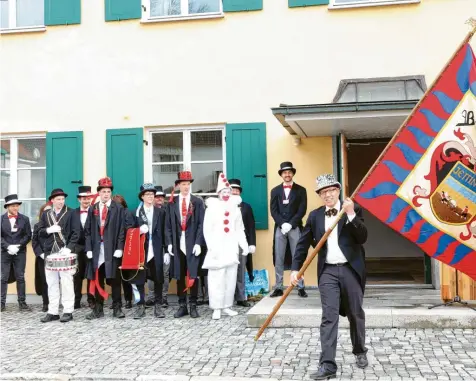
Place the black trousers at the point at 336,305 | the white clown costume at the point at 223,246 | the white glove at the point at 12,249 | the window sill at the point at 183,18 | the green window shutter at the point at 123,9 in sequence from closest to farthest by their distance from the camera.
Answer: the black trousers at the point at 336,305 → the white clown costume at the point at 223,246 → the white glove at the point at 12,249 → the window sill at the point at 183,18 → the green window shutter at the point at 123,9

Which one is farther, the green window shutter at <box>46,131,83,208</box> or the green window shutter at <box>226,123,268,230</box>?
the green window shutter at <box>46,131,83,208</box>

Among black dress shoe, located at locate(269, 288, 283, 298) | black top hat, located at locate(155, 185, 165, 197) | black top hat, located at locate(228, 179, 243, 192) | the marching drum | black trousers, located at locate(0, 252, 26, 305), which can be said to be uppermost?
black top hat, located at locate(228, 179, 243, 192)

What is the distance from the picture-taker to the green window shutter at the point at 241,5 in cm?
1033

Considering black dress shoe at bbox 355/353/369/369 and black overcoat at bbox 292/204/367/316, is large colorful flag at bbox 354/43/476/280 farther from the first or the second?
black dress shoe at bbox 355/353/369/369

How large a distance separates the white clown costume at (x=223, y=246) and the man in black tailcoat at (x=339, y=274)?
2.80 m

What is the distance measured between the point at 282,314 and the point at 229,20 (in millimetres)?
5221

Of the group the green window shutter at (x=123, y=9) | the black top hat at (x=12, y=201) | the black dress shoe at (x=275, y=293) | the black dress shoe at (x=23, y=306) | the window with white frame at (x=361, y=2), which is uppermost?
the green window shutter at (x=123, y=9)

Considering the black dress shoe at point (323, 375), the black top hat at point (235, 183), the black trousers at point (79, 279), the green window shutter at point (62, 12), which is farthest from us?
the green window shutter at point (62, 12)

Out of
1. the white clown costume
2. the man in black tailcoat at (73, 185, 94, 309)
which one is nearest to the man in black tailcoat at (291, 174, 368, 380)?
the white clown costume

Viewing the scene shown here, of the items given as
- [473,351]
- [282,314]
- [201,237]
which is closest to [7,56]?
[201,237]

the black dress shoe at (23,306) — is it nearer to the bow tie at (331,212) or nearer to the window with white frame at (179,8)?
the window with white frame at (179,8)

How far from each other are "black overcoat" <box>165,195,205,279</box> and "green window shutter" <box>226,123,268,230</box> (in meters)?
1.41

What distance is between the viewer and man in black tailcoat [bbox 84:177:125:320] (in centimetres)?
882

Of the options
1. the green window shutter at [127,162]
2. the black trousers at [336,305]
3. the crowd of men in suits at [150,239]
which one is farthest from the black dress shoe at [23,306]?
the black trousers at [336,305]
